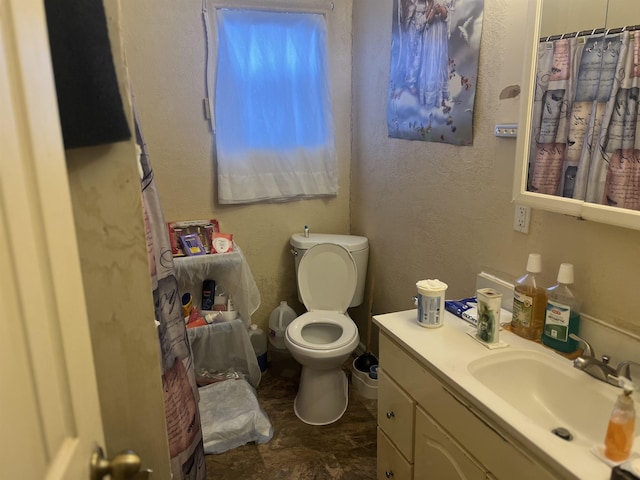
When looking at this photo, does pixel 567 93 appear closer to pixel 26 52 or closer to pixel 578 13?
pixel 578 13

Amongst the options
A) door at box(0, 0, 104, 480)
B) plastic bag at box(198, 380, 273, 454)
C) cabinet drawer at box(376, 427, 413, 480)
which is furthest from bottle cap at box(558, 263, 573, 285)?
plastic bag at box(198, 380, 273, 454)

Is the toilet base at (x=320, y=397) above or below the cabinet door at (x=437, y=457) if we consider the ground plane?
below

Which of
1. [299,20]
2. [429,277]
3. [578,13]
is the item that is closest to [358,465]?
[429,277]

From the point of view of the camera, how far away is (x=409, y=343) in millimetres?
1543

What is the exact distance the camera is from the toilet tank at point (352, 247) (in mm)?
2738

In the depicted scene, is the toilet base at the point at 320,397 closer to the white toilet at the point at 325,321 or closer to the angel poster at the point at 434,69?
the white toilet at the point at 325,321

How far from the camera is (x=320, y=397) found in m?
2.46

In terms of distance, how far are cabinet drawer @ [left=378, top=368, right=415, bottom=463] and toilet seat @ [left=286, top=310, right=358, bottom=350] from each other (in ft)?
1.87

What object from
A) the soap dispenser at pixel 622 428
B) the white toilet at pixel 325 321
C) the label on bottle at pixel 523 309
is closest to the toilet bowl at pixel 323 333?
the white toilet at pixel 325 321

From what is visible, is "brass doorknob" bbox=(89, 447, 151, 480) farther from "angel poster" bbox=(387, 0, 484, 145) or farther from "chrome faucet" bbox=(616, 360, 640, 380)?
"angel poster" bbox=(387, 0, 484, 145)

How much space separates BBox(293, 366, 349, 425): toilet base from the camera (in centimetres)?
245

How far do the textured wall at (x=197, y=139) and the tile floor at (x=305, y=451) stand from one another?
725mm

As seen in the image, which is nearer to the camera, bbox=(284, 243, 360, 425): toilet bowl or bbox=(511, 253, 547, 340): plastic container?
bbox=(511, 253, 547, 340): plastic container

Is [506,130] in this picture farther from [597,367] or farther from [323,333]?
[323,333]
